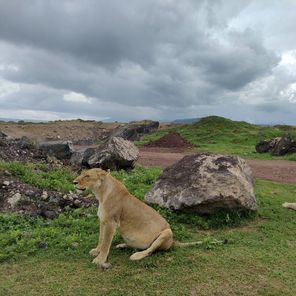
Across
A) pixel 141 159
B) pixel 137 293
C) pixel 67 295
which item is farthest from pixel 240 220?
pixel 141 159

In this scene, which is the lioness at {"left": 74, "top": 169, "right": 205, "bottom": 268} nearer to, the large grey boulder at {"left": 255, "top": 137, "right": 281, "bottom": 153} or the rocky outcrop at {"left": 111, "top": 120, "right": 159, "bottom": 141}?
the large grey boulder at {"left": 255, "top": 137, "right": 281, "bottom": 153}

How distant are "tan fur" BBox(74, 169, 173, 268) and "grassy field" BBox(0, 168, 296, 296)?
0.23m

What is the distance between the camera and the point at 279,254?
27.4 ft

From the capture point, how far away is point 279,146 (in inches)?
1061

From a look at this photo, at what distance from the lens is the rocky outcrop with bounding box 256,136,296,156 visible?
2661 cm

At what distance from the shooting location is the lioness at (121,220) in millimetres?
7703

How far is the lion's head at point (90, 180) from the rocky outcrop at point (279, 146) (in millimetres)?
20617

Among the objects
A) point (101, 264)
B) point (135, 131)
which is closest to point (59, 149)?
point (101, 264)

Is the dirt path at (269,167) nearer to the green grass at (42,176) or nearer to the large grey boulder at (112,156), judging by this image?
the large grey boulder at (112,156)

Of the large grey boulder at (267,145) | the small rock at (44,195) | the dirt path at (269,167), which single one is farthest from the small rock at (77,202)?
the large grey boulder at (267,145)

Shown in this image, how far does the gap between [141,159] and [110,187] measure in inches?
613

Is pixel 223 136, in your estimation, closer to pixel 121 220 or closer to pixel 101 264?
pixel 121 220

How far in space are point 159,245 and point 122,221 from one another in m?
0.77

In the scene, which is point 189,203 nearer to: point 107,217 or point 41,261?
point 107,217
